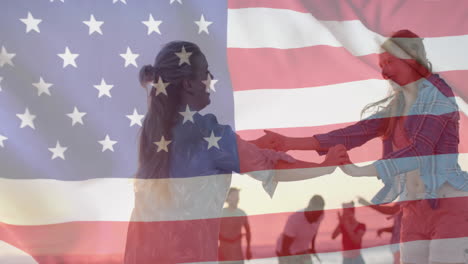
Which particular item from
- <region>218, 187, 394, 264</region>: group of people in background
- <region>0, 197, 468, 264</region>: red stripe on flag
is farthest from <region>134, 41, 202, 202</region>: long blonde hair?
<region>218, 187, 394, 264</region>: group of people in background

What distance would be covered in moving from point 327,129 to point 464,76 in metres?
0.72

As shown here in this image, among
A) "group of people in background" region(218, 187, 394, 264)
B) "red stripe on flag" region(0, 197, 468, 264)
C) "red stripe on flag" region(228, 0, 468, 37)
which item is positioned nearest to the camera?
"red stripe on flag" region(0, 197, 468, 264)

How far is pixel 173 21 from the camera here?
3.18 m

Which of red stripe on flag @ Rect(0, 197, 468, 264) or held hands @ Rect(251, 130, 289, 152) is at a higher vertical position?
held hands @ Rect(251, 130, 289, 152)

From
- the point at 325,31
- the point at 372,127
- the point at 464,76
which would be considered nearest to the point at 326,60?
the point at 325,31

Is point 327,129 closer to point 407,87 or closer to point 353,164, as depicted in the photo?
point 353,164
